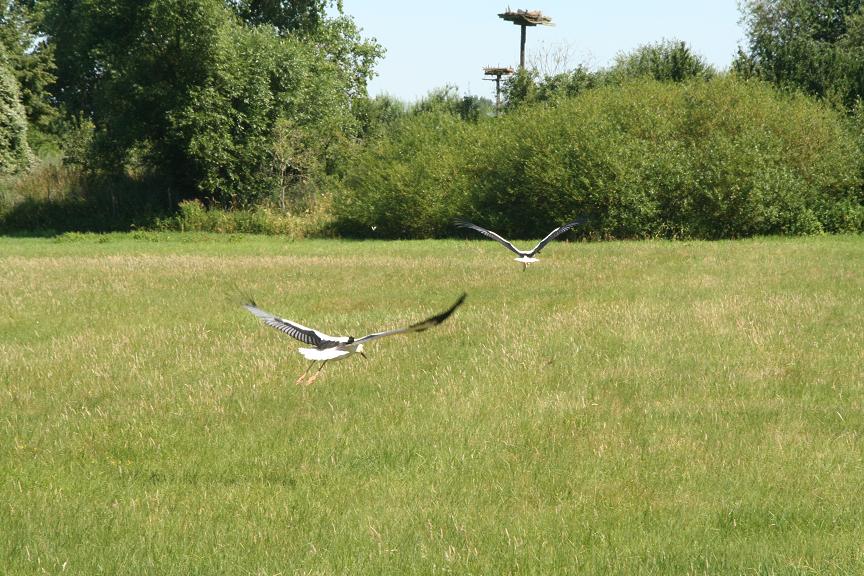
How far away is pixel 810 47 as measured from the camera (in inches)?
1964

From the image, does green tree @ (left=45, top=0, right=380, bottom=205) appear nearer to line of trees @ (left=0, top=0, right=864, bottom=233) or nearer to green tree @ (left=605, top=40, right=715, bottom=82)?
line of trees @ (left=0, top=0, right=864, bottom=233)

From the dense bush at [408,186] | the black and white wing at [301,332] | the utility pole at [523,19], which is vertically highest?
the utility pole at [523,19]

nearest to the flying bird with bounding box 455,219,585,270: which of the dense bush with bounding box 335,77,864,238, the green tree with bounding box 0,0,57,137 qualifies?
the dense bush with bounding box 335,77,864,238

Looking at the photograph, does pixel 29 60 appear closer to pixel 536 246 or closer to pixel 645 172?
pixel 645 172

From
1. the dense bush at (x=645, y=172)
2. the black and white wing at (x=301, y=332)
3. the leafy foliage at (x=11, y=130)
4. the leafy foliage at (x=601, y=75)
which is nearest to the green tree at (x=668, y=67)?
the leafy foliage at (x=601, y=75)

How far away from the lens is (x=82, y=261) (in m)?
27.1

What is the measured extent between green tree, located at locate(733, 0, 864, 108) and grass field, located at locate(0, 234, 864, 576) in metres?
33.8

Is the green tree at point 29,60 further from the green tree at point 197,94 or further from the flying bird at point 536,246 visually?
the flying bird at point 536,246

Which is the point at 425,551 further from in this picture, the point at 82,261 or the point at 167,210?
A: the point at 167,210

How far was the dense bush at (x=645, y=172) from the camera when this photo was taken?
36406mm

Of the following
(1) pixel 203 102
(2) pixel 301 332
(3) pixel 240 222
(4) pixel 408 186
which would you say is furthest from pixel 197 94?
(2) pixel 301 332

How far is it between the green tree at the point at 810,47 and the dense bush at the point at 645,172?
705 centimetres

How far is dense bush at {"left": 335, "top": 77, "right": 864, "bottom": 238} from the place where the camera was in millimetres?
36406

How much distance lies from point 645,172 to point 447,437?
97.2ft
